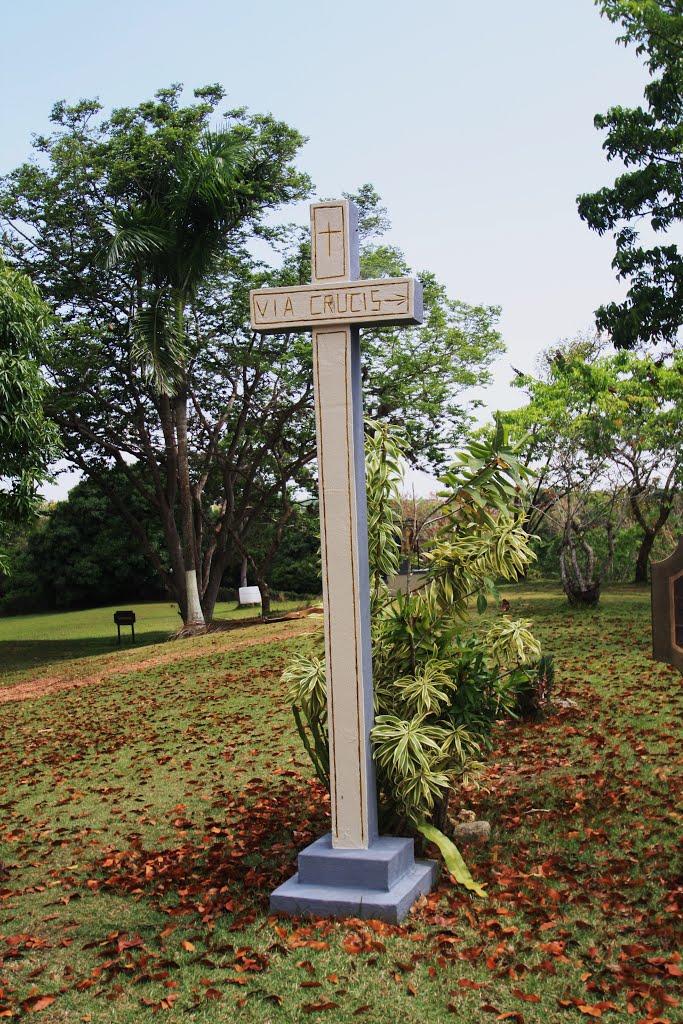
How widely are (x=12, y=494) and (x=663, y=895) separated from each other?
1388 cm

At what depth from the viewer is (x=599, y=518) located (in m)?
18.7

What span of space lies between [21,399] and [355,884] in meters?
12.4

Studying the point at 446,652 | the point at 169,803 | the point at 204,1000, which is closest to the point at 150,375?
the point at 169,803

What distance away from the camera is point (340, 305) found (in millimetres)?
5637

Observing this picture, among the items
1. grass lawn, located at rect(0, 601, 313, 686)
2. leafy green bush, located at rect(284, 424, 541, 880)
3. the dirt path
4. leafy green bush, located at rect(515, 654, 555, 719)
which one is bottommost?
grass lawn, located at rect(0, 601, 313, 686)

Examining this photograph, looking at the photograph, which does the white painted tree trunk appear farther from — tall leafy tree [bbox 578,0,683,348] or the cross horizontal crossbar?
the cross horizontal crossbar

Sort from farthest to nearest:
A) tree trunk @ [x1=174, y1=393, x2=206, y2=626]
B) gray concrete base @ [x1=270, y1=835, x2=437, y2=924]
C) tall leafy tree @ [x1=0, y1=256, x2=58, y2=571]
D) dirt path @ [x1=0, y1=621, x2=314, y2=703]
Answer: tree trunk @ [x1=174, y1=393, x2=206, y2=626] → dirt path @ [x1=0, y1=621, x2=314, y2=703] → tall leafy tree @ [x1=0, y1=256, x2=58, y2=571] → gray concrete base @ [x1=270, y1=835, x2=437, y2=924]

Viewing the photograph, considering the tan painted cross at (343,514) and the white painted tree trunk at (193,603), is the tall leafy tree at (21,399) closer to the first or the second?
the white painted tree trunk at (193,603)

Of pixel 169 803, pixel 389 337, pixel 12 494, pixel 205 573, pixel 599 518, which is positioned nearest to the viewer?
pixel 169 803

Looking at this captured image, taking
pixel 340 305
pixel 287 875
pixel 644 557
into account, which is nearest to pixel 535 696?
pixel 287 875

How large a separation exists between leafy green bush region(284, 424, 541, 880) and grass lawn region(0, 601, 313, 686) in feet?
45.6

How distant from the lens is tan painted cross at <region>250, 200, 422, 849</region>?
5.62 meters

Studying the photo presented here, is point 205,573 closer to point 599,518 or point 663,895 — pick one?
point 599,518

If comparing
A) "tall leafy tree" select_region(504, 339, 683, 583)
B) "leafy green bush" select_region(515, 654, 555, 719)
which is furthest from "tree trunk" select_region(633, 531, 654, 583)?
"leafy green bush" select_region(515, 654, 555, 719)
